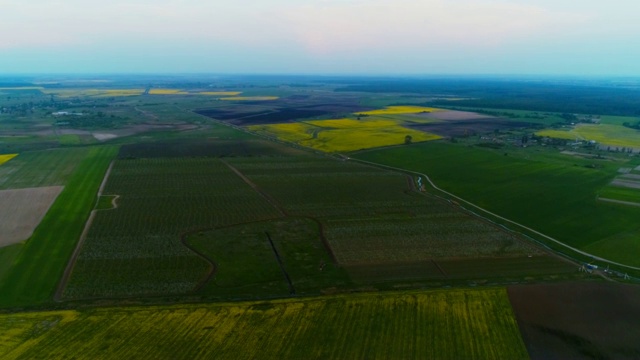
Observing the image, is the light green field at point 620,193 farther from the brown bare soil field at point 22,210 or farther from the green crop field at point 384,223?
the brown bare soil field at point 22,210

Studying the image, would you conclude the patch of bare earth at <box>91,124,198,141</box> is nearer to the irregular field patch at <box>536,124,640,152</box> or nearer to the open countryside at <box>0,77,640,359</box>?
the open countryside at <box>0,77,640,359</box>

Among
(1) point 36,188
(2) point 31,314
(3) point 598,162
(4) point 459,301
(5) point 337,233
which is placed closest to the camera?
(2) point 31,314

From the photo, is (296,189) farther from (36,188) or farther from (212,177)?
(36,188)

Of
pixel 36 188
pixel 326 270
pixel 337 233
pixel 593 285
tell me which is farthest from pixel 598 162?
pixel 36 188

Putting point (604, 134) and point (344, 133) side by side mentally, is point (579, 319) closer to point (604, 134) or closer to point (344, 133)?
point (344, 133)

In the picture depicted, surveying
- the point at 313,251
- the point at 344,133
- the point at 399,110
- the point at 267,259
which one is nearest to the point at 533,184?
the point at 313,251

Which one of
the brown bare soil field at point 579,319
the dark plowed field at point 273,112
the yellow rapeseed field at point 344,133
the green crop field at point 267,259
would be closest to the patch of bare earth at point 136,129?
the dark plowed field at point 273,112
